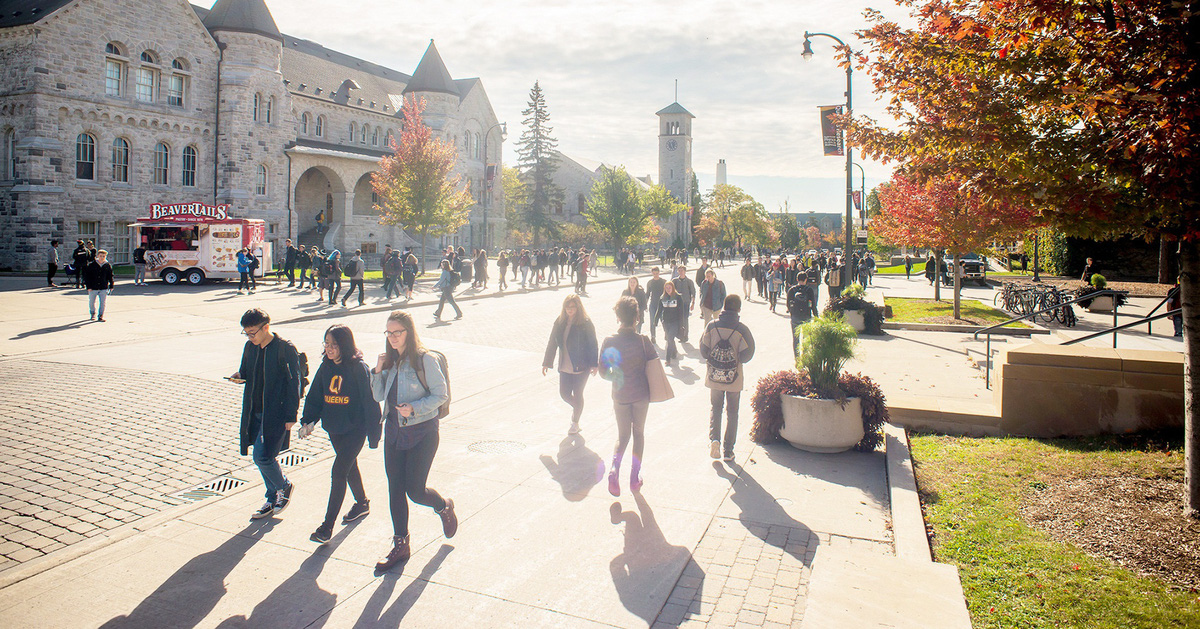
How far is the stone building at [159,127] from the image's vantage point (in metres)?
33.7

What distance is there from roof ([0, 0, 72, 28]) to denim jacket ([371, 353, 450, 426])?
39.4 m

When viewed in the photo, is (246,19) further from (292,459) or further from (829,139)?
(292,459)

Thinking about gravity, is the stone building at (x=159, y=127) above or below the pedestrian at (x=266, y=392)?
above

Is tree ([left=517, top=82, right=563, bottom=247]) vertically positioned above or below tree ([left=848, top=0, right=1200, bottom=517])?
above

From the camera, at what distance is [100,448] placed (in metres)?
7.29

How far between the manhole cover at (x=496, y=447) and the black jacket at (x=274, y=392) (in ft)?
7.48

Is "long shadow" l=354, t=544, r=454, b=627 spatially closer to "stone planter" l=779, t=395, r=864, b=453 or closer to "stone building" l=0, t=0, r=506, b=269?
"stone planter" l=779, t=395, r=864, b=453

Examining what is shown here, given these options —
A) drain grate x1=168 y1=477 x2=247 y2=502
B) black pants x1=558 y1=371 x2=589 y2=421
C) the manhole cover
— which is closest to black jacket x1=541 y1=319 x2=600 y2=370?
black pants x1=558 y1=371 x2=589 y2=421

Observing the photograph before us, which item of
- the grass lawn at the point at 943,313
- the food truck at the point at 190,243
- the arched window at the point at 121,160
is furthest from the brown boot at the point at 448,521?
the arched window at the point at 121,160

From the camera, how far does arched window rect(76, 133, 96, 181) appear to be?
35.2 meters

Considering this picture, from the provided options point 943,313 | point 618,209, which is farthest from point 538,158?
point 943,313

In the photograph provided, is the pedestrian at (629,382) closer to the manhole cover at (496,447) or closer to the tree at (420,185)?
the manhole cover at (496,447)

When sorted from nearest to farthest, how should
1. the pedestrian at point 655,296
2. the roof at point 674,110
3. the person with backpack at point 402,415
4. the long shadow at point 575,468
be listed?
the person with backpack at point 402,415 < the long shadow at point 575,468 < the pedestrian at point 655,296 < the roof at point 674,110

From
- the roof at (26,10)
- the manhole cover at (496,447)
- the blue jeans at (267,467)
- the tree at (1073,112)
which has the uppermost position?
the roof at (26,10)
